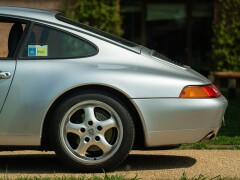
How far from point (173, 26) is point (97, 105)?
15365mm

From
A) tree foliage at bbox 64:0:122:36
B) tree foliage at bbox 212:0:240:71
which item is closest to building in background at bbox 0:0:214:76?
tree foliage at bbox 212:0:240:71

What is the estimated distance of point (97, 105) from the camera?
646 cm

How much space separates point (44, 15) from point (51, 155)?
5.38 ft

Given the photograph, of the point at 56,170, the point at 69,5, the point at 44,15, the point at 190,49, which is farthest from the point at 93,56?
the point at 190,49

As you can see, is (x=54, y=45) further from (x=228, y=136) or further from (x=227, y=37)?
(x=227, y=37)

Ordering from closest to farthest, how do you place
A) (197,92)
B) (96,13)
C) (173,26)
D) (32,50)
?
(197,92) → (32,50) → (96,13) → (173,26)

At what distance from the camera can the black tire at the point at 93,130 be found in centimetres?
644

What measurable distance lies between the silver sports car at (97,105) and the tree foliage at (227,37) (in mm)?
11963

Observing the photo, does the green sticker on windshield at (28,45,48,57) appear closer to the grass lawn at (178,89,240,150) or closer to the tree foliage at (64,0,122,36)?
the grass lawn at (178,89,240,150)

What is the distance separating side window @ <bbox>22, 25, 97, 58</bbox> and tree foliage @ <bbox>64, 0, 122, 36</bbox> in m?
11.6

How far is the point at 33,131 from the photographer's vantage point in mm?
6492

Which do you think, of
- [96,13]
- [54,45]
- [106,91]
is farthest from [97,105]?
[96,13]

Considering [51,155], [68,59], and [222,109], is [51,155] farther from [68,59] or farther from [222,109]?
[222,109]

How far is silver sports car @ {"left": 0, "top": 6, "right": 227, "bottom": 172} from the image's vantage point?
6449 millimetres
